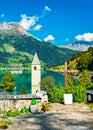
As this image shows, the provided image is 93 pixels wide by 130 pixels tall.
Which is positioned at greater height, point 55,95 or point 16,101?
point 55,95

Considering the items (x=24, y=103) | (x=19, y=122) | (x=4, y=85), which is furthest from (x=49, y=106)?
(x=4, y=85)

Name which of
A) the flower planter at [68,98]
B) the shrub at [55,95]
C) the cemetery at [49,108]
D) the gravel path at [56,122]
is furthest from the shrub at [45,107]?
the gravel path at [56,122]

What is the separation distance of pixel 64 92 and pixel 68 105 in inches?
101

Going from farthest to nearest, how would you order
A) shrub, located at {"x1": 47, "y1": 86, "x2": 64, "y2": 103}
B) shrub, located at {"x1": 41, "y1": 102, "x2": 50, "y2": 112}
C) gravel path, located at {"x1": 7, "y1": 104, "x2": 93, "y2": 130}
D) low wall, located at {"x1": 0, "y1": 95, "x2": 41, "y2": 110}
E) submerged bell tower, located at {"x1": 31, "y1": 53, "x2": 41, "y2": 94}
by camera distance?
submerged bell tower, located at {"x1": 31, "y1": 53, "x2": 41, "y2": 94}
shrub, located at {"x1": 47, "y1": 86, "x2": 64, "y2": 103}
low wall, located at {"x1": 0, "y1": 95, "x2": 41, "y2": 110}
shrub, located at {"x1": 41, "y1": 102, "x2": 50, "y2": 112}
gravel path, located at {"x1": 7, "y1": 104, "x2": 93, "y2": 130}

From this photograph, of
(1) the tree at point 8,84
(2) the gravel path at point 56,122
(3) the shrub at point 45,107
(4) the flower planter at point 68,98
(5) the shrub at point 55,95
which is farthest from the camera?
(1) the tree at point 8,84

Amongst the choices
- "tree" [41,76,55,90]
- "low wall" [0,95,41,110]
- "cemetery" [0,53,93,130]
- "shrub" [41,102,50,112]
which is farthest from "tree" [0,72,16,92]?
"shrub" [41,102,50,112]

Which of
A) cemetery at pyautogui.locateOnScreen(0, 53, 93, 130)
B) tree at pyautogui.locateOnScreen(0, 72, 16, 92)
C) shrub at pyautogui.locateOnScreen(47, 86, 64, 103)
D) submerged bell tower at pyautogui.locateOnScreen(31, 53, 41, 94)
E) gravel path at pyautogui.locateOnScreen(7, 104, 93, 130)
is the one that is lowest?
Answer: gravel path at pyautogui.locateOnScreen(7, 104, 93, 130)

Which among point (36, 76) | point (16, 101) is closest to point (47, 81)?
point (36, 76)

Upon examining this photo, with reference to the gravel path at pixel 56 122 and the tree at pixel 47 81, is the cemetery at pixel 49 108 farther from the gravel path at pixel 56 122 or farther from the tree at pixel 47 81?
the tree at pixel 47 81

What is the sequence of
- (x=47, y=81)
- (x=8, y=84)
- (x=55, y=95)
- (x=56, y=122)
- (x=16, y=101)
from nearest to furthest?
(x=56, y=122), (x=16, y=101), (x=55, y=95), (x=8, y=84), (x=47, y=81)

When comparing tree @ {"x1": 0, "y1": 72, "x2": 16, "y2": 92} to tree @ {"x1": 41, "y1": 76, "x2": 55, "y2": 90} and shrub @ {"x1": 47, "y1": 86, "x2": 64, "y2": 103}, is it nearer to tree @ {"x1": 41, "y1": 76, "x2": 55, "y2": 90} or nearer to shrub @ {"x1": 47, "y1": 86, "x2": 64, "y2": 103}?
tree @ {"x1": 41, "y1": 76, "x2": 55, "y2": 90}

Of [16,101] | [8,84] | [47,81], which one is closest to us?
[16,101]

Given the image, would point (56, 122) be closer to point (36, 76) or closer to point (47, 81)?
point (47, 81)

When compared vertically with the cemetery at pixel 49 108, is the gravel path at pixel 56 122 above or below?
below
